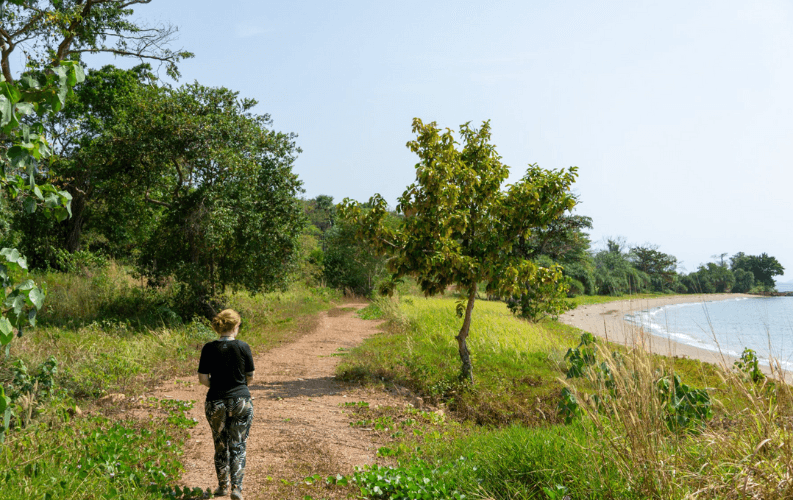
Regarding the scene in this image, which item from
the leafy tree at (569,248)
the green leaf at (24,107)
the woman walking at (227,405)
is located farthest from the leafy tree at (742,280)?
the green leaf at (24,107)

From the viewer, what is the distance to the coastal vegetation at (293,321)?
3133 mm

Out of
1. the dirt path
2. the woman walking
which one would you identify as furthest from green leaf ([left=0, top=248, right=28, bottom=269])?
the dirt path

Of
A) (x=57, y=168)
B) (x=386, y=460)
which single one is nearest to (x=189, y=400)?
(x=386, y=460)

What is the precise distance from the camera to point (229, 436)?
414 cm

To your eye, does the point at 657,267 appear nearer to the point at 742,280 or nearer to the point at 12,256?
the point at 12,256

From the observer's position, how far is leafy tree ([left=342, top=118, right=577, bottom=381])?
8.03m

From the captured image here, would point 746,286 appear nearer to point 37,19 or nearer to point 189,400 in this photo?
point 189,400

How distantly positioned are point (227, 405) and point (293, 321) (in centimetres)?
1164

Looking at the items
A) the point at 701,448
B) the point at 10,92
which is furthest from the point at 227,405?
the point at 701,448

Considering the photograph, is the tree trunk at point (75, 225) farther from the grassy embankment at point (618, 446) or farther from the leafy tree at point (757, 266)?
the leafy tree at point (757, 266)

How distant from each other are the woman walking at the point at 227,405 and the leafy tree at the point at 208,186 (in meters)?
7.69

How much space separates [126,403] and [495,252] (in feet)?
18.6

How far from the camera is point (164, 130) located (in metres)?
11.7

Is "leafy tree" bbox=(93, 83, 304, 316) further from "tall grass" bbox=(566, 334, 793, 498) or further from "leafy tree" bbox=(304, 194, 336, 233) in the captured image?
"leafy tree" bbox=(304, 194, 336, 233)
